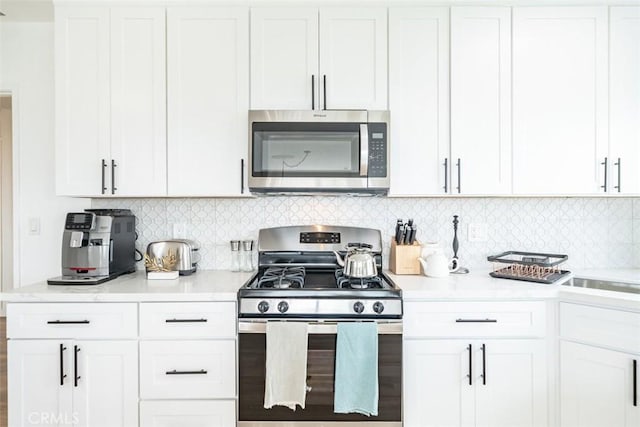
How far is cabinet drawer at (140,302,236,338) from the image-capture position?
1.69 metres

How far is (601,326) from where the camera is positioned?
1.61 m

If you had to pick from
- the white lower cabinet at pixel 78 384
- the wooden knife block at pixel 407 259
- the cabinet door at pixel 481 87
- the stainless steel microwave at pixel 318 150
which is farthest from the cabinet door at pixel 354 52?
the white lower cabinet at pixel 78 384

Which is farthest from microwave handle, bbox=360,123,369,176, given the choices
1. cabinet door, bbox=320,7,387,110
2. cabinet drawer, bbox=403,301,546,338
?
cabinet drawer, bbox=403,301,546,338

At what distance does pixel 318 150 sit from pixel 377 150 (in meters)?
0.33

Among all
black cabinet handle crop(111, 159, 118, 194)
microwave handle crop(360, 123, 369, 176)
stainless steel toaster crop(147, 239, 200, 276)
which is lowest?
stainless steel toaster crop(147, 239, 200, 276)

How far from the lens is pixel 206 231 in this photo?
2.32m

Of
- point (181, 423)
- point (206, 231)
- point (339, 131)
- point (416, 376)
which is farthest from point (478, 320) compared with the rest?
point (206, 231)

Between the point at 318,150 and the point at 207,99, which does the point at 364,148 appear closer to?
the point at 318,150

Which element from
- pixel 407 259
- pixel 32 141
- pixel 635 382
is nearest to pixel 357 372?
pixel 407 259

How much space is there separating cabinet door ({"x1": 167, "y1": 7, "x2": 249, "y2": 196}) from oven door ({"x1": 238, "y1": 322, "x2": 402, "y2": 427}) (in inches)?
34.3

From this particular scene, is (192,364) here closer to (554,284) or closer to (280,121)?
(280,121)

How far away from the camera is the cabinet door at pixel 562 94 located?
1.98 meters

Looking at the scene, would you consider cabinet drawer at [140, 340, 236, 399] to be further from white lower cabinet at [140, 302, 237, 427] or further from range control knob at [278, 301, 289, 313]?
range control knob at [278, 301, 289, 313]

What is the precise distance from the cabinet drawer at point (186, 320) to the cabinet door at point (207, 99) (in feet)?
2.13
